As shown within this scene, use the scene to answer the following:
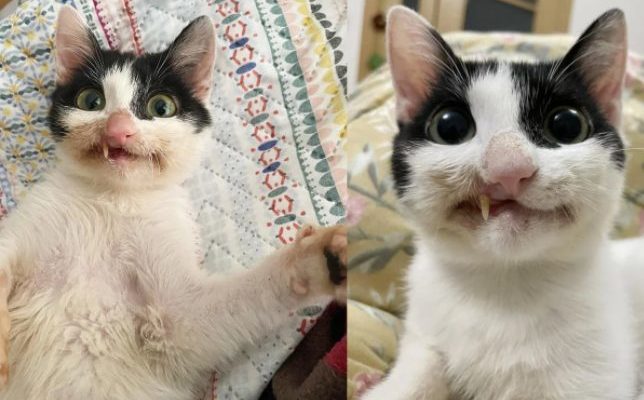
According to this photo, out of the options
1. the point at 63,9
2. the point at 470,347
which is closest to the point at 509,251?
the point at 470,347

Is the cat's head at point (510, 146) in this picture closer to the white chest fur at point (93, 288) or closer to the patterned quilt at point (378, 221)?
the patterned quilt at point (378, 221)

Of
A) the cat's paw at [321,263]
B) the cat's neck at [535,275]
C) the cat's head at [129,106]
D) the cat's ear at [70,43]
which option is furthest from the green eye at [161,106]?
the cat's neck at [535,275]

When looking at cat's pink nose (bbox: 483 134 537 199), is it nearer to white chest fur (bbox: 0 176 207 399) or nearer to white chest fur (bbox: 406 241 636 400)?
white chest fur (bbox: 406 241 636 400)

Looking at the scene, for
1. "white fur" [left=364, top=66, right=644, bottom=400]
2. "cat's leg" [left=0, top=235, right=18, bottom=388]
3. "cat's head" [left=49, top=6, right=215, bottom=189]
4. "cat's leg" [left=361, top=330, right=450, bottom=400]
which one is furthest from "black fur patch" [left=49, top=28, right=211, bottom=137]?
"cat's leg" [left=361, top=330, right=450, bottom=400]

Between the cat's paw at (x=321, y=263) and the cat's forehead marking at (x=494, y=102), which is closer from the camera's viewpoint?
→ the cat's forehead marking at (x=494, y=102)

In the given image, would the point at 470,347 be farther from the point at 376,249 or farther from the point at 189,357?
the point at 189,357

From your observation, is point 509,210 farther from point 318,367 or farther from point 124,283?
point 124,283

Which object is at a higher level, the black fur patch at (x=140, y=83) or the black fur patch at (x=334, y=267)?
the black fur patch at (x=140, y=83)
